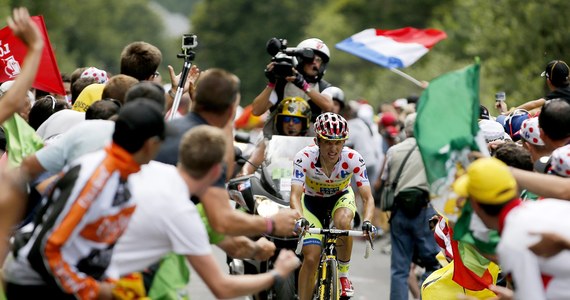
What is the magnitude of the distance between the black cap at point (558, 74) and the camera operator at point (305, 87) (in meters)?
2.12

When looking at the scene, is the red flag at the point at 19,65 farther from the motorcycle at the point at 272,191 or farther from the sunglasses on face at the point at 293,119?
the sunglasses on face at the point at 293,119

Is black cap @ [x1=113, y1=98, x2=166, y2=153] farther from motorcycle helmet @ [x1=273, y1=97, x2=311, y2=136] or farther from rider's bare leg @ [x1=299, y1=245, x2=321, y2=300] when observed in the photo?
motorcycle helmet @ [x1=273, y1=97, x2=311, y2=136]

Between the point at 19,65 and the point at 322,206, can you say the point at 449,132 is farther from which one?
the point at 19,65

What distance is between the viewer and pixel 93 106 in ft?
29.3

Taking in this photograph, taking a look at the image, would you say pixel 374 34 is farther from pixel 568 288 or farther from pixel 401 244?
pixel 568 288

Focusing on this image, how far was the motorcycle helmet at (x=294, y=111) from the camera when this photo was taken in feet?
43.1

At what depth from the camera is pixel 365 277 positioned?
17.4 metres

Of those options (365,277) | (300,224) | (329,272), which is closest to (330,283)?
(329,272)

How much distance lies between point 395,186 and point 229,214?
22.9 feet

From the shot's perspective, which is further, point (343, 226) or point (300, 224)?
point (343, 226)

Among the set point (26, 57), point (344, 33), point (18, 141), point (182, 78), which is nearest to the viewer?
point (26, 57)

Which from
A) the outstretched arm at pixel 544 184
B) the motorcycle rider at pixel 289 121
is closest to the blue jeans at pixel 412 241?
the motorcycle rider at pixel 289 121

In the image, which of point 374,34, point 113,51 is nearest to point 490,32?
point 374,34

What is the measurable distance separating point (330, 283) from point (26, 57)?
15.4 feet
